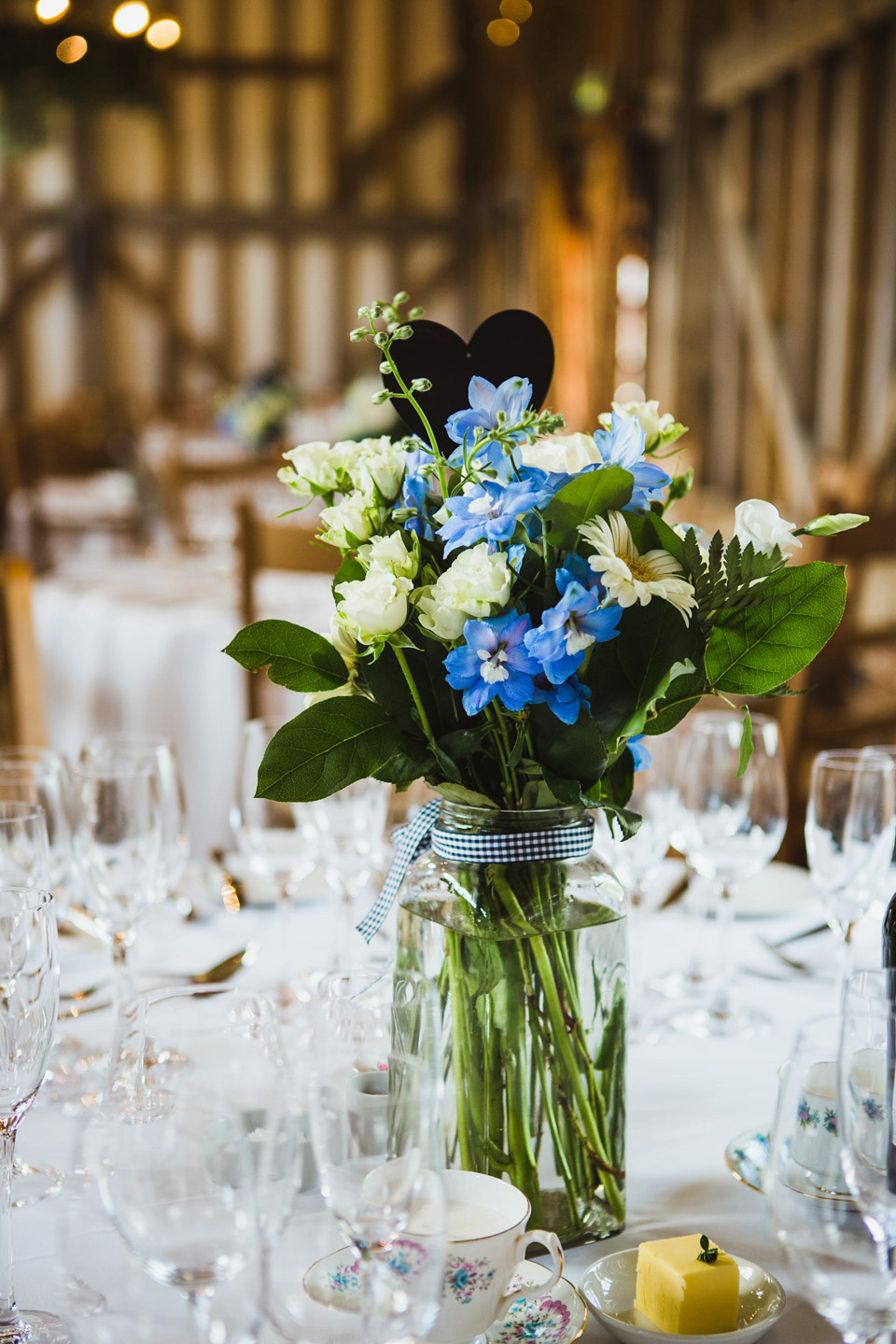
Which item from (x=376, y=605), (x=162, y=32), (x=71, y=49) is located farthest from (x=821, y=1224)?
(x=162, y=32)

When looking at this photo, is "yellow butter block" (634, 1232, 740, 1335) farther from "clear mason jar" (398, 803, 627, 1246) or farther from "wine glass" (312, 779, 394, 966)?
"wine glass" (312, 779, 394, 966)

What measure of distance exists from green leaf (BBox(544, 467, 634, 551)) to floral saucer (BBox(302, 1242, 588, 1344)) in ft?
1.33

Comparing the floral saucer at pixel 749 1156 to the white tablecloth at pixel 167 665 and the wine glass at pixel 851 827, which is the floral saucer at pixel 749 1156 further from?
the white tablecloth at pixel 167 665

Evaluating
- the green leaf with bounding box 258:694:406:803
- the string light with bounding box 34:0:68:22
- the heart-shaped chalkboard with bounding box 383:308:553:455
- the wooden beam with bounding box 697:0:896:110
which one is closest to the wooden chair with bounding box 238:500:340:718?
the string light with bounding box 34:0:68:22

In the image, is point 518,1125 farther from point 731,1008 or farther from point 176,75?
point 176,75

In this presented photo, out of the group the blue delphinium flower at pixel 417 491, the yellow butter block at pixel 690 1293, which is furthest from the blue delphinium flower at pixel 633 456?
the yellow butter block at pixel 690 1293

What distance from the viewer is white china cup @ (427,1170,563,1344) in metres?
0.69

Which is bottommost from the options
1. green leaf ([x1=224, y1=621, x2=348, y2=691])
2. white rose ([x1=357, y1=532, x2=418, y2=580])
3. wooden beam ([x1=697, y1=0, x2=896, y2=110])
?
green leaf ([x1=224, y1=621, x2=348, y2=691])

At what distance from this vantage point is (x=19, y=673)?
90.2 inches

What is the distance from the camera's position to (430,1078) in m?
0.61

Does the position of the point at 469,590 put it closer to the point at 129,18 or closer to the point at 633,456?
the point at 633,456

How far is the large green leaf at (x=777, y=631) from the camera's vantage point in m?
0.81

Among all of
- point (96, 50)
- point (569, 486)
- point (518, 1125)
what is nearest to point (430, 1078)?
point (518, 1125)

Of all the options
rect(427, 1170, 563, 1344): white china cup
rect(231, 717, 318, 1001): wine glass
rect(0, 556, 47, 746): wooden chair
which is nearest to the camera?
rect(427, 1170, 563, 1344): white china cup
